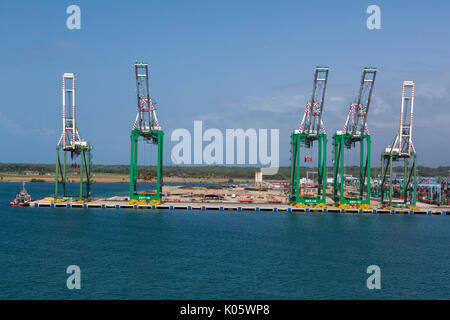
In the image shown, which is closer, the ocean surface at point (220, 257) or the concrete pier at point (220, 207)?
the ocean surface at point (220, 257)

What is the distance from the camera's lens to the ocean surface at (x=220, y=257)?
31.0m

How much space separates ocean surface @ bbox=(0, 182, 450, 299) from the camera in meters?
31.0

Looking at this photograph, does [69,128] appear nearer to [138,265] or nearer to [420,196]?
[138,265]

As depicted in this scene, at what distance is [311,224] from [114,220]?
83.0 feet

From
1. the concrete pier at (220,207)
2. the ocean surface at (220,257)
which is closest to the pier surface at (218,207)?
the concrete pier at (220,207)

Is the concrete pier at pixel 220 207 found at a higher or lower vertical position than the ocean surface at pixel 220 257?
higher

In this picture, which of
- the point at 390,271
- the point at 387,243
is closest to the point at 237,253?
the point at 390,271

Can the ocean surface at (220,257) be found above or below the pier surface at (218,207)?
below

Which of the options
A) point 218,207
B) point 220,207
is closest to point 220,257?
point 218,207

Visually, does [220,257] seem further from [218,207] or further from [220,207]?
[220,207]

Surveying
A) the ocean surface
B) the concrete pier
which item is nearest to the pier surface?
the concrete pier

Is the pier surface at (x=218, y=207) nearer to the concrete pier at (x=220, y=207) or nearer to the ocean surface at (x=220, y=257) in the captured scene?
the concrete pier at (x=220, y=207)

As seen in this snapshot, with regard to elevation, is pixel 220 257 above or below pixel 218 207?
below

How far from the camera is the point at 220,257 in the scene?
4097cm
